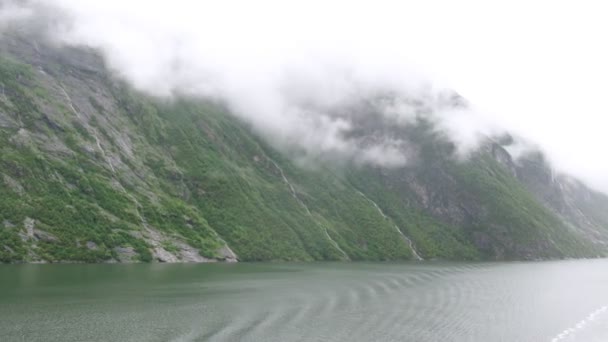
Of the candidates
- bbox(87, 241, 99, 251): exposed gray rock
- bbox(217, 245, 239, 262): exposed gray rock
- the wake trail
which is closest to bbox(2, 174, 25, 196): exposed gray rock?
bbox(87, 241, 99, 251): exposed gray rock

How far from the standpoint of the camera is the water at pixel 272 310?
47.3 metres

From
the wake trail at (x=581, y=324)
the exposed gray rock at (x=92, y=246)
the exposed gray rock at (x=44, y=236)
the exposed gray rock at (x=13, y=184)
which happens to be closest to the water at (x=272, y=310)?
the wake trail at (x=581, y=324)

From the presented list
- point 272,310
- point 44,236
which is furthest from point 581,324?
point 44,236

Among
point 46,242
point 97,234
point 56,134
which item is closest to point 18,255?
point 46,242

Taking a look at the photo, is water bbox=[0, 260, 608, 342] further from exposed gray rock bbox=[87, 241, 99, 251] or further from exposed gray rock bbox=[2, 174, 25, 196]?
exposed gray rock bbox=[2, 174, 25, 196]

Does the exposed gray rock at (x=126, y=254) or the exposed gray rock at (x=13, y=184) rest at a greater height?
the exposed gray rock at (x=13, y=184)

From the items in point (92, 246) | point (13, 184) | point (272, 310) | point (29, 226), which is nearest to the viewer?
point (272, 310)

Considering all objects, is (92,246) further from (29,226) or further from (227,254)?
(227,254)

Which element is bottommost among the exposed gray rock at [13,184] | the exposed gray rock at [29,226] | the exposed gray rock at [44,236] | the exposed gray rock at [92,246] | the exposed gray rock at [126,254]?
the exposed gray rock at [126,254]

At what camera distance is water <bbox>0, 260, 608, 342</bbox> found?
47.3m

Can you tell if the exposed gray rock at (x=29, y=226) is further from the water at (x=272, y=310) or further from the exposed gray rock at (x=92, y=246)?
the water at (x=272, y=310)

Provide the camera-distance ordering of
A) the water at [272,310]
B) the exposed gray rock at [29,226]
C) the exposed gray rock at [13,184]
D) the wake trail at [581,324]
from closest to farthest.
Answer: the water at [272,310] → the wake trail at [581,324] → the exposed gray rock at [29,226] → the exposed gray rock at [13,184]

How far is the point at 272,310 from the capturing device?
5984 centimetres

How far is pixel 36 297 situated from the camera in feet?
202
